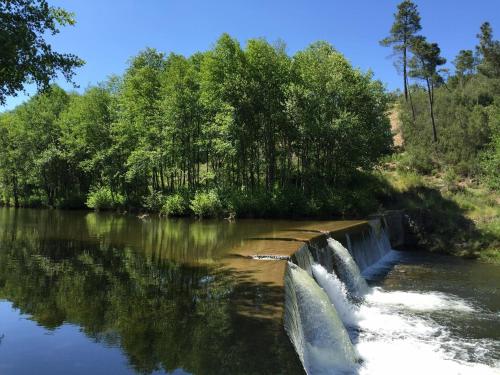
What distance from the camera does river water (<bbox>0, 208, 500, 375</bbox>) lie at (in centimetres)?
650

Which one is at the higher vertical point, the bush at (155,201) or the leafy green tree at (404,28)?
the leafy green tree at (404,28)

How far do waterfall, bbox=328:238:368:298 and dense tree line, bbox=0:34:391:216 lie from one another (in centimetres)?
1074

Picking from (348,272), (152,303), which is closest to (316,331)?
(152,303)

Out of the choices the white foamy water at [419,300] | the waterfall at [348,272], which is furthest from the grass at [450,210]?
the waterfall at [348,272]

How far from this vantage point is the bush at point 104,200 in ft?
127

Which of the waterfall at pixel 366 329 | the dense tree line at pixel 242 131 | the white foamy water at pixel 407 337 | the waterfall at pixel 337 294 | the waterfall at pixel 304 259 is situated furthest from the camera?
the dense tree line at pixel 242 131

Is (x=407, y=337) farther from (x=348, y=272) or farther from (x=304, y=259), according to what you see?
(x=348, y=272)

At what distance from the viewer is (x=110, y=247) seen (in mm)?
16891

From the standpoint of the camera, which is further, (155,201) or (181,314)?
(155,201)

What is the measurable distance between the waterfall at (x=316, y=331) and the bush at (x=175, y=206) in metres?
22.2

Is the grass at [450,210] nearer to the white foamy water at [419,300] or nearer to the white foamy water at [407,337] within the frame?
the white foamy water at [419,300]

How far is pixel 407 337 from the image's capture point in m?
10.3

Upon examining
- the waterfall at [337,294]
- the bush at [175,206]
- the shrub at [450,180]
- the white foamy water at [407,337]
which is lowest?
the white foamy water at [407,337]

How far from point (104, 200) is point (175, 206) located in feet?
36.4
